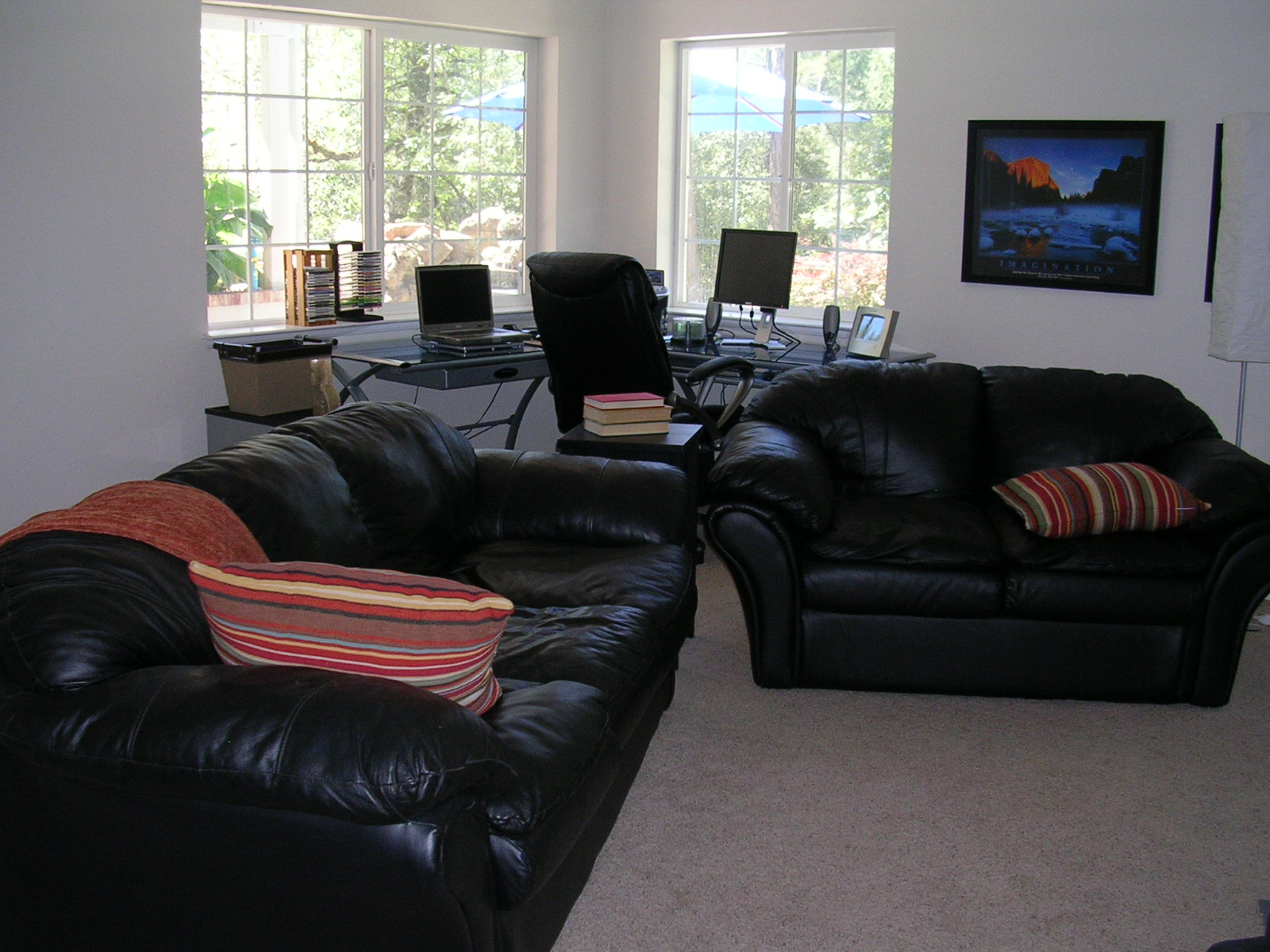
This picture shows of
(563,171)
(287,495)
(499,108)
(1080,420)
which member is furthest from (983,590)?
(499,108)

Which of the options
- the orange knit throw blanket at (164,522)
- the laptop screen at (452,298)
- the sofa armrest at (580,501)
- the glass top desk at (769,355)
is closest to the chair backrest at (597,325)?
the glass top desk at (769,355)

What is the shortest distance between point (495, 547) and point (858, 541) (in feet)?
3.41

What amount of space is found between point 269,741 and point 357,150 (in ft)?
14.5

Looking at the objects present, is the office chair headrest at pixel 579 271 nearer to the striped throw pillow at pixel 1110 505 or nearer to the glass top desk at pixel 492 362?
the glass top desk at pixel 492 362

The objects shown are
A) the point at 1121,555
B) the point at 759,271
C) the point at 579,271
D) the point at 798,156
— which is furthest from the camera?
the point at 798,156

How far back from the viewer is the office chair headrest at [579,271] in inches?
176

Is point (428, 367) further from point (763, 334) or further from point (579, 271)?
point (763, 334)

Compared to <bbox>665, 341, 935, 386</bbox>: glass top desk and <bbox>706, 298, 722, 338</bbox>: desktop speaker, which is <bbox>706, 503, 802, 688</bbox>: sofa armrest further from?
<bbox>706, 298, 722, 338</bbox>: desktop speaker

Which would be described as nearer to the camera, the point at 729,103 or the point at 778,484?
the point at 778,484

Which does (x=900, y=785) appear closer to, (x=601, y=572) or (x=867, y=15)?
(x=601, y=572)

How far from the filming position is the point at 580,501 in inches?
138

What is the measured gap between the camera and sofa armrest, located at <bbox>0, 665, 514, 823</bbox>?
1743 mm

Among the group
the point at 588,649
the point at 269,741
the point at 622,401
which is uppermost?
the point at 622,401

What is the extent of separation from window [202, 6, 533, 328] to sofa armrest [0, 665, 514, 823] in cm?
358
